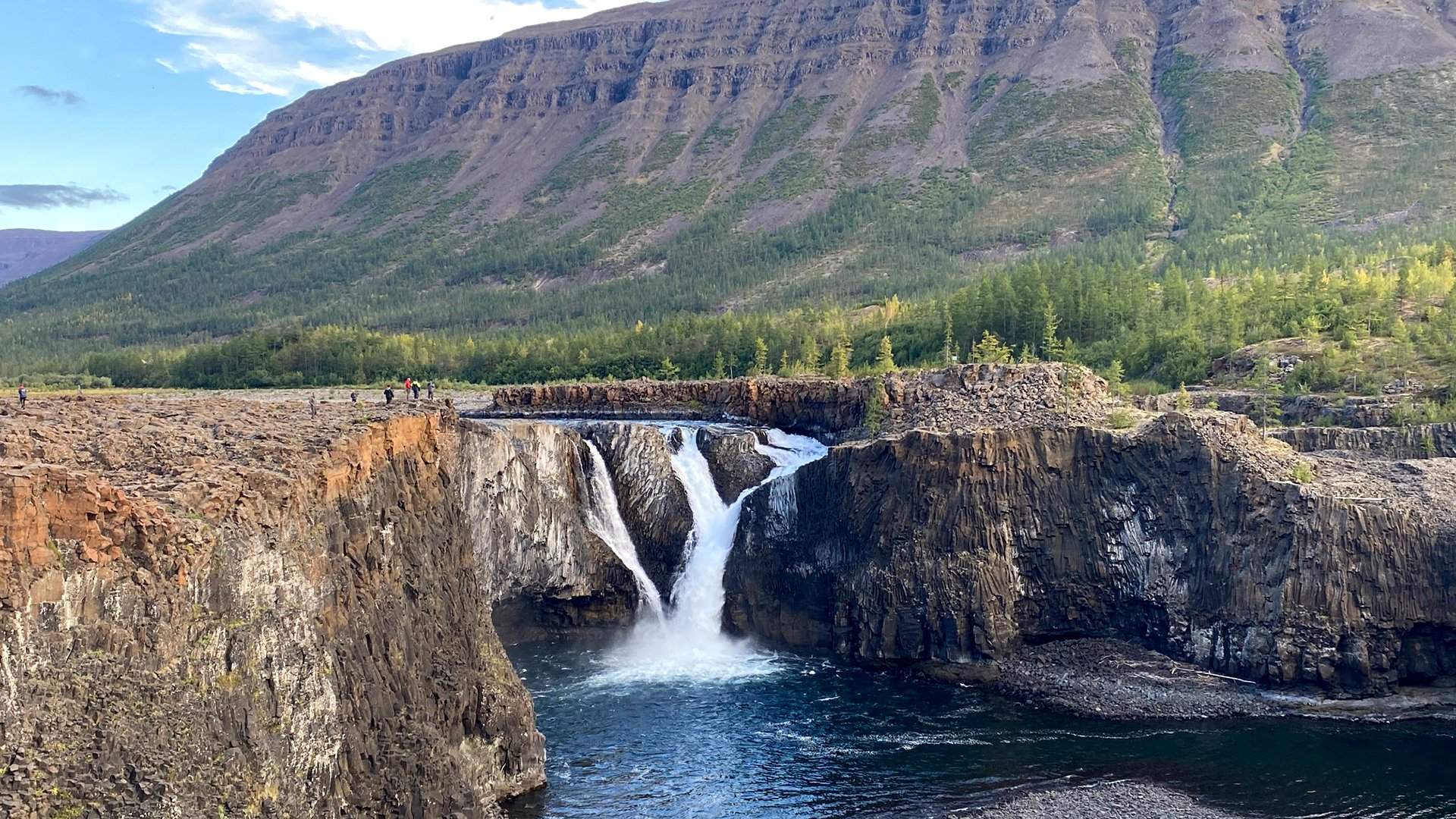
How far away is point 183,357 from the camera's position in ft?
430

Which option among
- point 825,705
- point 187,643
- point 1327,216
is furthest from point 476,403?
point 1327,216

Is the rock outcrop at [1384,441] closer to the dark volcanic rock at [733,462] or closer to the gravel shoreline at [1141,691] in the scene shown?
the gravel shoreline at [1141,691]

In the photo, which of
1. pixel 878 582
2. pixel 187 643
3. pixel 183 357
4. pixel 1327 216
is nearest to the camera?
pixel 187 643

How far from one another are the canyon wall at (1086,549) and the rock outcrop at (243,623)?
22.4 meters

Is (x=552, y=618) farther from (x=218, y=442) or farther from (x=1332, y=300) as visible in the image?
(x=1332, y=300)

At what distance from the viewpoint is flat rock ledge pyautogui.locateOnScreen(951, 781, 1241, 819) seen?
44.9 m

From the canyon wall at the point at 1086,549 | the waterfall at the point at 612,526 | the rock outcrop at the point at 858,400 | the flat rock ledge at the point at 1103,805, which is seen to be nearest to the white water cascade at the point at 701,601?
the waterfall at the point at 612,526

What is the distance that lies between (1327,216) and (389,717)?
536 ft

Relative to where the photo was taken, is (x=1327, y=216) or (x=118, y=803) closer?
(x=118, y=803)

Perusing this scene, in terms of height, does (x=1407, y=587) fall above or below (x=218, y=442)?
below

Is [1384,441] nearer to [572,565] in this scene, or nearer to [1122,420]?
[1122,420]

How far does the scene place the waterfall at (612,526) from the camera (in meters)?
68.8

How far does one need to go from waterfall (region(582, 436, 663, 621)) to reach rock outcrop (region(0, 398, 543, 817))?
2108 cm

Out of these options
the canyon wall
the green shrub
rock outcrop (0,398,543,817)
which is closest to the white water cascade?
the canyon wall
